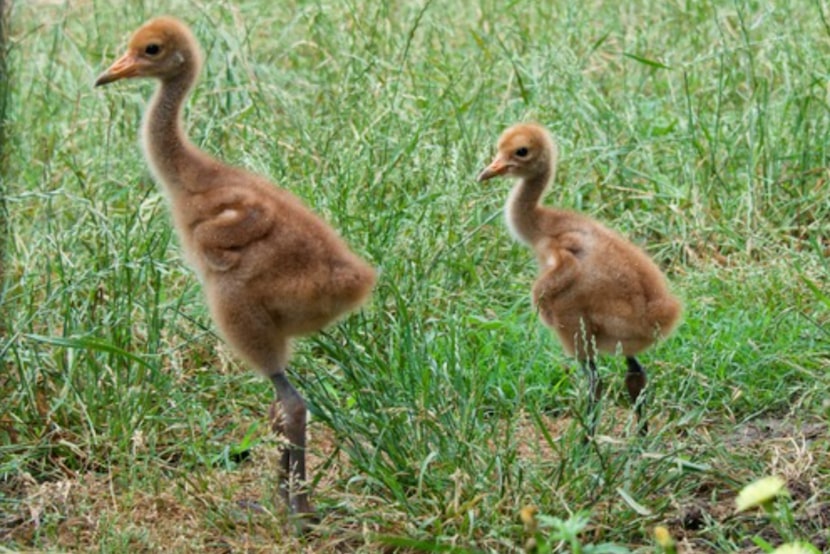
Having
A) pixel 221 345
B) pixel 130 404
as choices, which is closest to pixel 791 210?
pixel 221 345

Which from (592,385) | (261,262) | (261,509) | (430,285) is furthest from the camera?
(430,285)

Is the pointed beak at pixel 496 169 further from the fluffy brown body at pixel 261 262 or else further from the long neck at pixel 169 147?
the long neck at pixel 169 147

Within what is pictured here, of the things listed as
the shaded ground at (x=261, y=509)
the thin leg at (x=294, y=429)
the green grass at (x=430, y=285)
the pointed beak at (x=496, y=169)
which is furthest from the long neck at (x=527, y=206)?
the thin leg at (x=294, y=429)

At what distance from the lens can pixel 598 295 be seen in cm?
507

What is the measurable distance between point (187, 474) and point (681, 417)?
139 cm

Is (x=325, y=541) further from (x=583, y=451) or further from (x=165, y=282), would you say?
(x=165, y=282)

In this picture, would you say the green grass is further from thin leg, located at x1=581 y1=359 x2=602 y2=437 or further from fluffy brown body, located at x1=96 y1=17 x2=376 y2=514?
fluffy brown body, located at x1=96 y1=17 x2=376 y2=514

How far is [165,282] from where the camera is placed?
20.6 ft

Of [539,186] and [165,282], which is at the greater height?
[539,186]

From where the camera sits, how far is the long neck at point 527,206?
5.41 meters

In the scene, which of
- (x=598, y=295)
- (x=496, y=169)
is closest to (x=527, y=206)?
(x=496, y=169)

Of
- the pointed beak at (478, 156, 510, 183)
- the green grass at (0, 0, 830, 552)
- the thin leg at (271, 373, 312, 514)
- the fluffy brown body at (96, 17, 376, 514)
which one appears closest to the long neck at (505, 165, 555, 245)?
the pointed beak at (478, 156, 510, 183)

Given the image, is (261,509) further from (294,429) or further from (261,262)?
(261,262)

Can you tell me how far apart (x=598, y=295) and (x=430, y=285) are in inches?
38.6
